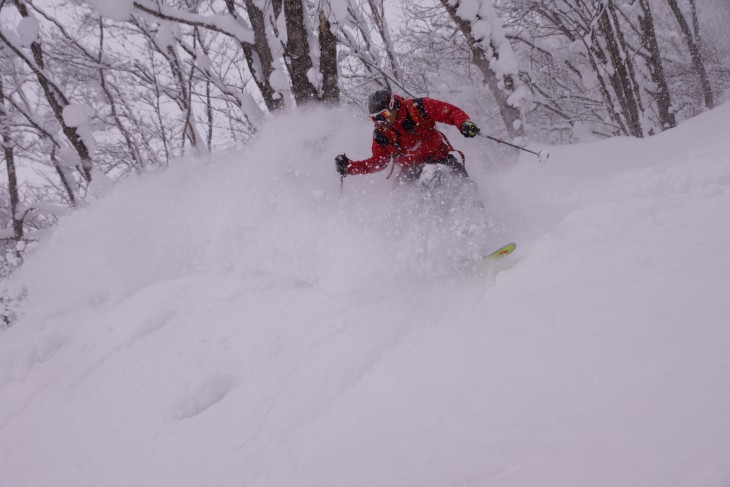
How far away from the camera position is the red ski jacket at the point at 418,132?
171 inches

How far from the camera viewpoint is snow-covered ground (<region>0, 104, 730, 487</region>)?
1.54 m

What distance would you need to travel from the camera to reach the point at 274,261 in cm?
422

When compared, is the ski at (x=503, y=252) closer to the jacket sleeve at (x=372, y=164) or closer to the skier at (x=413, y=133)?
the skier at (x=413, y=133)

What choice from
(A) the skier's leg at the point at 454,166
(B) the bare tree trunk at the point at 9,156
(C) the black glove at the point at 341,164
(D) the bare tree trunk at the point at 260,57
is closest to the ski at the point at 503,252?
(A) the skier's leg at the point at 454,166

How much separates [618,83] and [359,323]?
997 cm

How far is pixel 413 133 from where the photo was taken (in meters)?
4.41

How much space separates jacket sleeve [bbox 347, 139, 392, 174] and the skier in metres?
0.06

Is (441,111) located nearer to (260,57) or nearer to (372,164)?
(372,164)

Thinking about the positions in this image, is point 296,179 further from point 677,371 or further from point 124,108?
point 124,108

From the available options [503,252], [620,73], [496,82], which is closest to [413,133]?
[503,252]

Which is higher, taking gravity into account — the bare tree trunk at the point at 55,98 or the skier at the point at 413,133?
the bare tree trunk at the point at 55,98

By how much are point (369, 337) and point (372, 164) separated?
2392mm

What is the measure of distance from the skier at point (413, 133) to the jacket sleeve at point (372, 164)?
6 centimetres

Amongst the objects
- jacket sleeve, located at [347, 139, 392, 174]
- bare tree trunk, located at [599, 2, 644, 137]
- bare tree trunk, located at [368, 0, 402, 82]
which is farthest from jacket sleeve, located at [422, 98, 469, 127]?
bare tree trunk, located at [599, 2, 644, 137]
